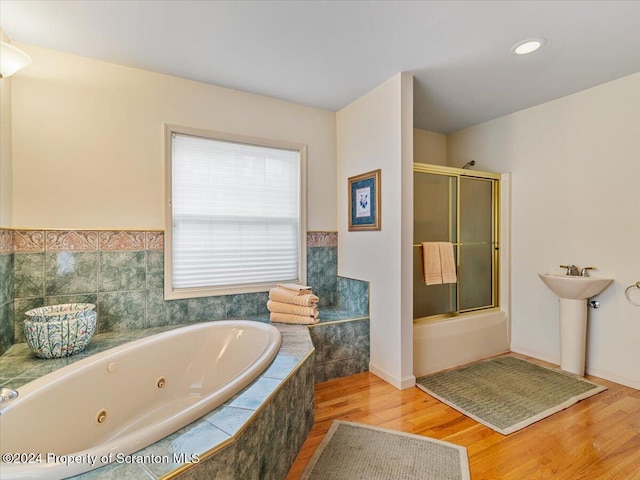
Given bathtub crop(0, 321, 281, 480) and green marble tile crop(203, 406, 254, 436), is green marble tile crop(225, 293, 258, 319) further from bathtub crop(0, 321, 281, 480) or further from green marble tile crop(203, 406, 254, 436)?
green marble tile crop(203, 406, 254, 436)

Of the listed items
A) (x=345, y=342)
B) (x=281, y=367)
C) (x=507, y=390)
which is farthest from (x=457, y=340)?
(x=281, y=367)

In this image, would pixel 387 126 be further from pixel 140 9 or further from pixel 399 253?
pixel 140 9

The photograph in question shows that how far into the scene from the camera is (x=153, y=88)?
2.40 metres

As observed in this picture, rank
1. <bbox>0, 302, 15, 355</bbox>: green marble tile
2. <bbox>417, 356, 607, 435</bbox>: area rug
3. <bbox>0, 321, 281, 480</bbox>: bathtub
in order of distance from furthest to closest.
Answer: <bbox>417, 356, 607, 435</bbox>: area rug → <bbox>0, 302, 15, 355</bbox>: green marble tile → <bbox>0, 321, 281, 480</bbox>: bathtub

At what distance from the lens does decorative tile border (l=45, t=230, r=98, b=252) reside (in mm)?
2100

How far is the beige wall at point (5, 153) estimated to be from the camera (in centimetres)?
188

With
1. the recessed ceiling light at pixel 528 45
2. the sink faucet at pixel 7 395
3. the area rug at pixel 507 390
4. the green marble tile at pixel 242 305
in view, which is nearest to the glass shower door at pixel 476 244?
the area rug at pixel 507 390

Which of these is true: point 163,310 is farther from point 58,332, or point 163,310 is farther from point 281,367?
point 281,367

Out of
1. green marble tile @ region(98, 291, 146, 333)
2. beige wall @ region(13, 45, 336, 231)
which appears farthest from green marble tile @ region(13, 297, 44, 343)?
beige wall @ region(13, 45, 336, 231)

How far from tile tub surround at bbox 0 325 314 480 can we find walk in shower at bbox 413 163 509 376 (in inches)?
50.0

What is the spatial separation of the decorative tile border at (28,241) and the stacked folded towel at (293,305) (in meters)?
1.61

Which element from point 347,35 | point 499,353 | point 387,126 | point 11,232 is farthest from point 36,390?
point 499,353

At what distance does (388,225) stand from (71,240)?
230 cm

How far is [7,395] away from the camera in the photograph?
128 cm
